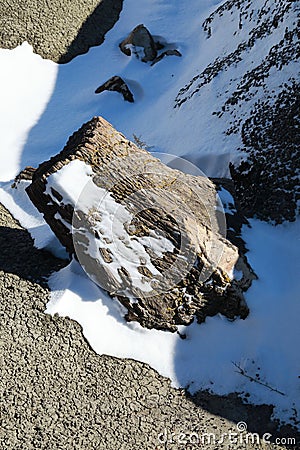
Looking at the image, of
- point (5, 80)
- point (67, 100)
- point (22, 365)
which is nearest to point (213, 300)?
point (22, 365)

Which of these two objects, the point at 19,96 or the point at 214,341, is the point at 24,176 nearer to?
the point at 19,96

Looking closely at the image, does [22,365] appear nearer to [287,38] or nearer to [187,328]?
[187,328]

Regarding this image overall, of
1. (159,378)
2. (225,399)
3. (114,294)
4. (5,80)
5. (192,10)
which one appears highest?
(5,80)

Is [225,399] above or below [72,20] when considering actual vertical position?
below

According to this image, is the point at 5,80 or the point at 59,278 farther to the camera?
the point at 5,80

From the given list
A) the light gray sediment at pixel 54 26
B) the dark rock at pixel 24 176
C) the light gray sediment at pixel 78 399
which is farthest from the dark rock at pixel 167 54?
the light gray sediment at pixel 78 399

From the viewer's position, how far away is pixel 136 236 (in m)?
6.89

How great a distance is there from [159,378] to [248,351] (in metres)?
1.30

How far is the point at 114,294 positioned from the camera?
7020 mm

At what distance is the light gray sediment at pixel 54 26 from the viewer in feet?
47.5

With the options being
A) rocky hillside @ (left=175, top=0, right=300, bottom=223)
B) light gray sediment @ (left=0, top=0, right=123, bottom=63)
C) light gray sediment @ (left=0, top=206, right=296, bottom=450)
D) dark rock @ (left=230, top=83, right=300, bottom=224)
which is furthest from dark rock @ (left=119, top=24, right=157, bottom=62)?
light gray sediment @ (left=0, top=206, right=296, bottom=450)

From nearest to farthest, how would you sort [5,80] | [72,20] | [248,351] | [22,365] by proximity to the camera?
[22,365] → [248,351] → [5,80] → [72,20]

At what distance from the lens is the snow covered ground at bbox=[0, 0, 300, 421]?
686 centimetres

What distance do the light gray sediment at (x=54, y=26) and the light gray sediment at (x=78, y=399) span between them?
9725 mm
